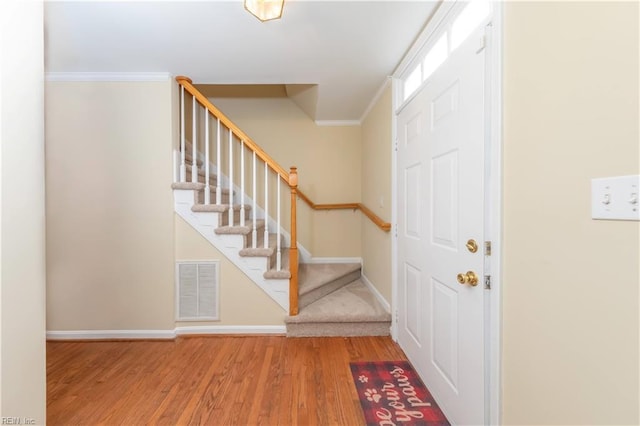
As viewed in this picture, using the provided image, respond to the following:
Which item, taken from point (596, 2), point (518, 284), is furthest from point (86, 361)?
point (596, 2)

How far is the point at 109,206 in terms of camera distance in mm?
2557

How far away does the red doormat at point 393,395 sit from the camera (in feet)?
5.27

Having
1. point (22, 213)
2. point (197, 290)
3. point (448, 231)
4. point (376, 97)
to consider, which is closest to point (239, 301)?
point (197, 290)

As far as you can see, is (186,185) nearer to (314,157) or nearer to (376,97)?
(314,157)

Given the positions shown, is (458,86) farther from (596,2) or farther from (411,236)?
(411,236)

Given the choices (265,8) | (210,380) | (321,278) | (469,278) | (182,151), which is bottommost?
(210,380)

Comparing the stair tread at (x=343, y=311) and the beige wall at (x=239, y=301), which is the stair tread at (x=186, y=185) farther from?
the stair tread at (x=343, y=311)

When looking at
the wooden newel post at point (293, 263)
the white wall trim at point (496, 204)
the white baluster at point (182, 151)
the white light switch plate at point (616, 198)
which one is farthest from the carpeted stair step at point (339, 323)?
the white light switch plate at point (616, 198)

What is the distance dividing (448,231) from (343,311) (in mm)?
1418

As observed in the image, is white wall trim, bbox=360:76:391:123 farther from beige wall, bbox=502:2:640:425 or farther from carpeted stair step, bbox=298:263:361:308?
carpeted stair step, bbox=298:263:361:308

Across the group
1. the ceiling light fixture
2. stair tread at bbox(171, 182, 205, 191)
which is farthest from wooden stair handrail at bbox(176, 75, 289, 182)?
the ceiling light fixture

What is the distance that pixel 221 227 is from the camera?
2.61 m

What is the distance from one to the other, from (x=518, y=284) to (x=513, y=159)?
0.48 metres

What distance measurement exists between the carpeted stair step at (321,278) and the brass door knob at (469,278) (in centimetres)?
168
